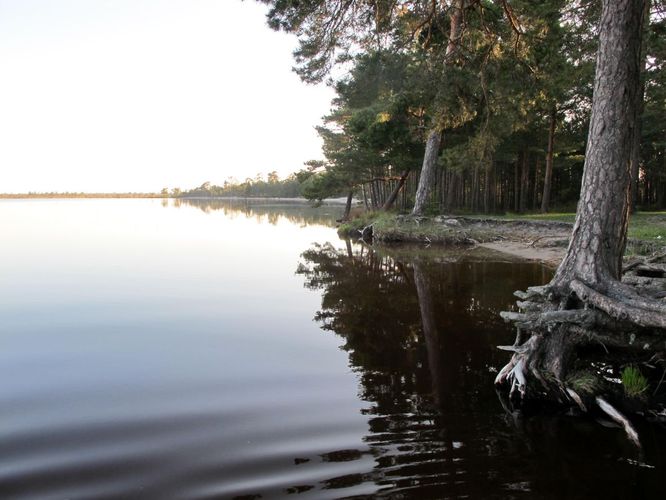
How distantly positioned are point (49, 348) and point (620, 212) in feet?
23.2

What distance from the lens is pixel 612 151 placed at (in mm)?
4750

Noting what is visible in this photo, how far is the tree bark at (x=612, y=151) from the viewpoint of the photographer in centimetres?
470

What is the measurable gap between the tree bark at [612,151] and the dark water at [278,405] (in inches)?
63.7

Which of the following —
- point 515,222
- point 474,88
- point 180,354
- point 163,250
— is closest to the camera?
point 180,354

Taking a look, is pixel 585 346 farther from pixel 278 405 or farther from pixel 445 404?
pixel 278 405

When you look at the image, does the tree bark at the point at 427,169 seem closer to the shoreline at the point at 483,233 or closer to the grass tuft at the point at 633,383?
the shoreline at the point at 483,233

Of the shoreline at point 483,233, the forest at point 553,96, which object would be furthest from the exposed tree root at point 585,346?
the shoreline at point 483,233

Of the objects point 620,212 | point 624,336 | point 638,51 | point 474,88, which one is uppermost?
point 474,88

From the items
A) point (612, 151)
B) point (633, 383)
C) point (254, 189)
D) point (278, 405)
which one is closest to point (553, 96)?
point (612, 151)

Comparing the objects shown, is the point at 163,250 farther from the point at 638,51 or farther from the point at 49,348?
the point at 638,51

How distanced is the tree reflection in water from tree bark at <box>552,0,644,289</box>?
1577 millimetres

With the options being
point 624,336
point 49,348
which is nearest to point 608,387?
point 624,336

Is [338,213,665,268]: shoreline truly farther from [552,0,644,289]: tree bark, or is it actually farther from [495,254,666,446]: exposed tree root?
[495,254,666,446]: exposed tree root

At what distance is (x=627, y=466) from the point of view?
3.23 m
